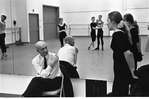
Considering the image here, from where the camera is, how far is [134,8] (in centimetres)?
392

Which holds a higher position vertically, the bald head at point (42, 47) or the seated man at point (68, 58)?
the bald head at point (42, 47)

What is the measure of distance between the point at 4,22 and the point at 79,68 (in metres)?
2.42

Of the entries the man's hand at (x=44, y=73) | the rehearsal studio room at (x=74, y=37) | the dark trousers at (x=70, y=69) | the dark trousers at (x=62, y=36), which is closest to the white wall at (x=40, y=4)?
the rehearsal studio room at (x=74, y=37)

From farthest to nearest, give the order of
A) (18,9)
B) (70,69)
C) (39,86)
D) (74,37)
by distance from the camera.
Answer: (18,9) → (74,37) → (70,69) → (39,86)

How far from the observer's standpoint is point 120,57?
2.55 meters

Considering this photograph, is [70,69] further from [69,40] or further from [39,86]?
[39,86]

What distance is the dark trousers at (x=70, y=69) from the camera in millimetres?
3817

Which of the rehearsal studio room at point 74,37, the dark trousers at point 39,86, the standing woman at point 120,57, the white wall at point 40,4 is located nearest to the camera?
the standing woman at point 120,57

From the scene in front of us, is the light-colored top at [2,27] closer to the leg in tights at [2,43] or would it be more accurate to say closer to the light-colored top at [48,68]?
the leg in tights at [2,43]

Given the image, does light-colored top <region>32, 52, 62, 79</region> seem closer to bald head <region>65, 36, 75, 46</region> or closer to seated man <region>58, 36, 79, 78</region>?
seated man <region>58, 36, 79, 78</region>

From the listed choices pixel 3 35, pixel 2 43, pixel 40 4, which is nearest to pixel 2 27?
pixel 3 35

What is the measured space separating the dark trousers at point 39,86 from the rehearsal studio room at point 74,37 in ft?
2.06

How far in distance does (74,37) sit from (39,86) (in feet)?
5.06

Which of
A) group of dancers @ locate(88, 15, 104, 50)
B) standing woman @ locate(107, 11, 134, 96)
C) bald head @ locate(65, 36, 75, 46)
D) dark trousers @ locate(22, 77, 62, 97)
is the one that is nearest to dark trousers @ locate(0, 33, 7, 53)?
bald head @ locate(65, 36, 75, 46)
